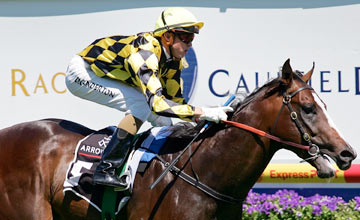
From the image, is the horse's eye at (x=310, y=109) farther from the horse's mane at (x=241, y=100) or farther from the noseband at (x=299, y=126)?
the horse's mane at (x=241, y=100)

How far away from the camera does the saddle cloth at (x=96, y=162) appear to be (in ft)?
12.6

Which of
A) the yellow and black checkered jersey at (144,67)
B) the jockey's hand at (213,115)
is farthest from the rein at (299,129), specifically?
the yellow and black checkered jersey at (144,67)

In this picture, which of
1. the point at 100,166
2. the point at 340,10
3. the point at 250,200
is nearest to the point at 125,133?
the point at 100,166

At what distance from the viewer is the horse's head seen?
3.45m

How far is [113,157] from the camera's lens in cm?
381

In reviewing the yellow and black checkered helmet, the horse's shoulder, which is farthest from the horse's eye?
the horse's shoulder

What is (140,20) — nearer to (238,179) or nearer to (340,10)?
(340,10)

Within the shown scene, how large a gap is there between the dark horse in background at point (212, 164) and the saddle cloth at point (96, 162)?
49 mm

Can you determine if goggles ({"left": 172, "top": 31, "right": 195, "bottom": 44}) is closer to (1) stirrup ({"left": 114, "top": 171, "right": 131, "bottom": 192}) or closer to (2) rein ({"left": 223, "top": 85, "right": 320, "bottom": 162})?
(2) rein ({"left": 223, "top": 85, "right": 320, "bottom": 162})

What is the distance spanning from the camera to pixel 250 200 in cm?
556

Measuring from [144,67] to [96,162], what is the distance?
74 cm

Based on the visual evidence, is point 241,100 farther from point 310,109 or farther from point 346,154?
point 346,154

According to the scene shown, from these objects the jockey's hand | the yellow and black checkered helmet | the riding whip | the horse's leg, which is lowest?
the horse's leg

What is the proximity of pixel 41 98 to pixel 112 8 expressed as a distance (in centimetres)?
119
